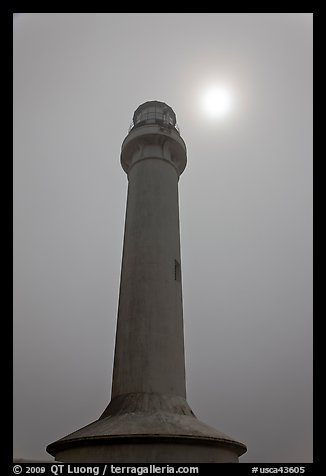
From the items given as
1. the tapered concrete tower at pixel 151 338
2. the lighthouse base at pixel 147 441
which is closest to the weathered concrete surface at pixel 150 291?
the tapered concrete tower at pixel 151 338

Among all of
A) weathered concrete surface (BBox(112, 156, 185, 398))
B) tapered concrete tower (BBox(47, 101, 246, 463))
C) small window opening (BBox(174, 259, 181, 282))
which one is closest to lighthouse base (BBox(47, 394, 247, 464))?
tapered concrete tower (BBox(47, 101, 246, 463))

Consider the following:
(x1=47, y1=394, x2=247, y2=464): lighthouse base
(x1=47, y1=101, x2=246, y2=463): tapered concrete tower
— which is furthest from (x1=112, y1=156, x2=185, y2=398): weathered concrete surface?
(x1=47, y1=394, x2=247, y2=464): lighthouse base

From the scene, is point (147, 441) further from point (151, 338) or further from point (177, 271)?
point (177, 271)

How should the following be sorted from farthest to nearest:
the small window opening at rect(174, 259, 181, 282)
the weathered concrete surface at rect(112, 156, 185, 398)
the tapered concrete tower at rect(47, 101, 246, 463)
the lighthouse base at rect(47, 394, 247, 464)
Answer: the small window opening at rect(174, 259, 181, 282)
the weathered concrete surface at rect(112, 156, 185, 398)
the tapered concrete tower at rect(47, 101, 246, 463)
the lighthouse base at rect(47, 394, 247, 464)

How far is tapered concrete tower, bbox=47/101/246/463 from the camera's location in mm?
10016

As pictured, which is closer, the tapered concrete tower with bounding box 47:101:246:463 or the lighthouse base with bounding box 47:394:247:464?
the lighthouse base with bounding box 47:394:247:464

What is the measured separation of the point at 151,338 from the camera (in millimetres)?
12836

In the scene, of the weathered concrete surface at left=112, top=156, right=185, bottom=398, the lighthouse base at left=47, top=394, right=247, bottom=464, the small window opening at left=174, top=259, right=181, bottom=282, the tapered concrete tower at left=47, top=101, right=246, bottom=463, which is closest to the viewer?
the lighthouse base at left=47, top=394, right=247, bottom=464

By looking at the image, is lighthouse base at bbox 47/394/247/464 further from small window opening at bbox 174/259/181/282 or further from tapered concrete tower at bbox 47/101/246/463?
small window opening at bbox 174/259/181/282

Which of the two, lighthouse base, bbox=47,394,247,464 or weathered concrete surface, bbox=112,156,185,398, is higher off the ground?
weathered concrete surface, bbox=112,156,185,398

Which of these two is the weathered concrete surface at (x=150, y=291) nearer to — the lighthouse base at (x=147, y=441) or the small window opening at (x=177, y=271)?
the small window opening at (x=177, y=271)

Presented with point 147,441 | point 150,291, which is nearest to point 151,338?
point 150,291
